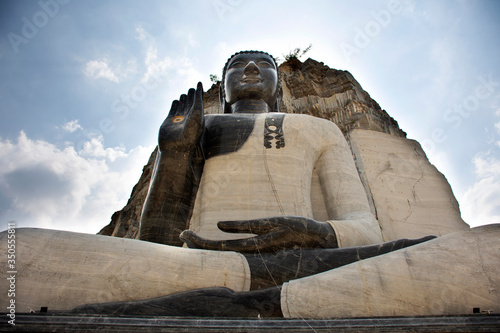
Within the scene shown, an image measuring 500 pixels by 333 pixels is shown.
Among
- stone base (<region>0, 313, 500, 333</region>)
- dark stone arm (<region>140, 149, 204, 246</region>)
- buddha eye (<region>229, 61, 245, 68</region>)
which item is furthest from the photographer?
buddha eye (<region>229, 61, 245, 68</region>)

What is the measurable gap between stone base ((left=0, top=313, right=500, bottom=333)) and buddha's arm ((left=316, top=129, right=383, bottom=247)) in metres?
1.04

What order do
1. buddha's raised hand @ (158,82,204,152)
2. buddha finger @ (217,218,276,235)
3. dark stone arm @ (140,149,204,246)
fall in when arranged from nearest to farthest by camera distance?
buddha finger @ (217,218,276,235) < dark stone arm @ (140,149,204,246) < buddha's raised hand @ (158,82,204,152)

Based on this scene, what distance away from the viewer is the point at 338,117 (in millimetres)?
5352

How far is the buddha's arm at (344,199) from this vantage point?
7.83 feet

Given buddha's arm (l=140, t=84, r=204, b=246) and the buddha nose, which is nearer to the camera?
buddha's arm (l=140, t=84, r=204, b=246)

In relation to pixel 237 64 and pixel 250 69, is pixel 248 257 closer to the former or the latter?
pixel 250 69

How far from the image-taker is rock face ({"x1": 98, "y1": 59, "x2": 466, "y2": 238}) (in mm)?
3746

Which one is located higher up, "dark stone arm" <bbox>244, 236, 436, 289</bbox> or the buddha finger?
the buddha finger

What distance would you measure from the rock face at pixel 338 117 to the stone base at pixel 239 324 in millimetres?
2441

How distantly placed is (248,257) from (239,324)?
78 centimetres

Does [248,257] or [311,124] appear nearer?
[248,257]

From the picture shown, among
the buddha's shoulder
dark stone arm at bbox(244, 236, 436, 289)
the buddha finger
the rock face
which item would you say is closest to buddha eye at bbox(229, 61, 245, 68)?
the buddha's shoulder

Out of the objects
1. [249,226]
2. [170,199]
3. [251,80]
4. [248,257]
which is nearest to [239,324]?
[248,257]
